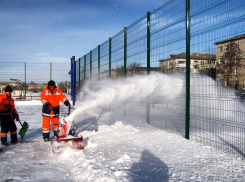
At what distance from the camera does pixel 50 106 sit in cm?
586

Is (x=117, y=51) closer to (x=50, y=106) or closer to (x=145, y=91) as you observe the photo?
(x=145, y=91)

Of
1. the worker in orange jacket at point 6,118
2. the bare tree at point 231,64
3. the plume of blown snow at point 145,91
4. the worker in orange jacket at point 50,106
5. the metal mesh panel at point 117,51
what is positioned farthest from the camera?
the metal mesh panel at point 117,51

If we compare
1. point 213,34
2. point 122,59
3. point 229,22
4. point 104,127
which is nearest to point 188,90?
point 213,34

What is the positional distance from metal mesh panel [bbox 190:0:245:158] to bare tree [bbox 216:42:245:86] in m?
0.02

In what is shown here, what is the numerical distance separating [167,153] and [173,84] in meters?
2.39

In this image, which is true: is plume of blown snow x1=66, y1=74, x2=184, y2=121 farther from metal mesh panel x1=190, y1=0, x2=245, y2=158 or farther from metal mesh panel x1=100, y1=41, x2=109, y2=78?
metal mesh panel x1=100, y1=41, x2=109, y2=78

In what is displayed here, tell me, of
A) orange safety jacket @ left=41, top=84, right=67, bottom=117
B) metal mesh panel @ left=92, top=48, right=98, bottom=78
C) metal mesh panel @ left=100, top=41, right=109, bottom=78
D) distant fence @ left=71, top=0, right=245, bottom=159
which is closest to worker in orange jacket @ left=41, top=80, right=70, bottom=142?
orange safety jacket @ left=41, top=84, right=67, bottom=117

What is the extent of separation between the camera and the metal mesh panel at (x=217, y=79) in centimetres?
427

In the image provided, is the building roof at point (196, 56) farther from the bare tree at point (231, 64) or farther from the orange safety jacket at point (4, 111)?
the orange safety jacket at point (4, 111)

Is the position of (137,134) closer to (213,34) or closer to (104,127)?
(104,127)

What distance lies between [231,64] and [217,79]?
1.46 feet

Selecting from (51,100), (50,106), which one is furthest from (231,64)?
(51,100)

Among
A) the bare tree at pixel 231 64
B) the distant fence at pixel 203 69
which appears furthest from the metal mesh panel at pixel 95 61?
the bare tree at pixel 231 64

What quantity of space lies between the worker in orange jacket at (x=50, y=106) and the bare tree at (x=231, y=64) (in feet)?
12.7
